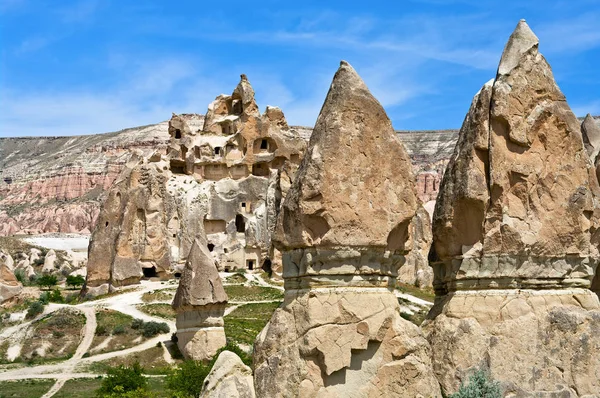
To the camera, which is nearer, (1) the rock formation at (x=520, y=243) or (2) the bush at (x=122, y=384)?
(1) the rock formation at (x=520, y=243)

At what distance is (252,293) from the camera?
53500 mm

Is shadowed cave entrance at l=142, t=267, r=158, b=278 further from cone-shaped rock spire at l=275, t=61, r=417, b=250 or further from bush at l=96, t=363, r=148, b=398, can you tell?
cone-shaped rock spire at l=275, t=61, r=417, b=250

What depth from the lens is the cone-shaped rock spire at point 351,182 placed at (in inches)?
418

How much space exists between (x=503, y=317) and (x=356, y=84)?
388 cm

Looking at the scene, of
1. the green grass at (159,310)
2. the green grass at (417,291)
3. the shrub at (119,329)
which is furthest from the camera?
the green grass at (417,291)

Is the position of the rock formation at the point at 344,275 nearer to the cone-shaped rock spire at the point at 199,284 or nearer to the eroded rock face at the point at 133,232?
the cone-shaped rock spire at the point at 199,284

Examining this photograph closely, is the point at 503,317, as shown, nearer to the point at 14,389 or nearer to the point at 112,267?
the point at 14,389

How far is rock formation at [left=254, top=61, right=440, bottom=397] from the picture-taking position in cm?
1044

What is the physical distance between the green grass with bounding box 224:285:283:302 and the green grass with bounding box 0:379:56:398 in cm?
2086

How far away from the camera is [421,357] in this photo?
1074 centimetres

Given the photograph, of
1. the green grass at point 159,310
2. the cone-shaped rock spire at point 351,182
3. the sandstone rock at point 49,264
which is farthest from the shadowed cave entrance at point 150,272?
the cone-shaped rock spire at point 351,182

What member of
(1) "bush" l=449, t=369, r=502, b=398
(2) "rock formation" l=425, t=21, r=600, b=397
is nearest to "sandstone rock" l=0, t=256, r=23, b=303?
(2) "rock formation" l=425, t=21, r=600, b=397

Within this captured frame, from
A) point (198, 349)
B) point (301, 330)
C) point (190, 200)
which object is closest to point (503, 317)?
point (301, 330)

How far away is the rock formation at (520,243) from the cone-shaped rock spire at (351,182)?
1609 mm
